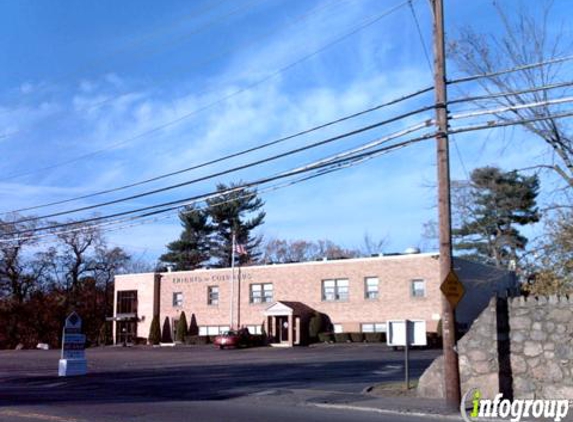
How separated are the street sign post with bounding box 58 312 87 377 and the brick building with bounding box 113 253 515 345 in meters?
26.6

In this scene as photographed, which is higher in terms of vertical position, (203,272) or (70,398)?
(203,272)

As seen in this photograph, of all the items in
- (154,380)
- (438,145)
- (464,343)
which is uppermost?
(438,145)

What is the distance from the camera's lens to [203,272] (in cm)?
6247

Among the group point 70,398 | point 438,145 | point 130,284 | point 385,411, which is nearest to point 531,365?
point 385,411

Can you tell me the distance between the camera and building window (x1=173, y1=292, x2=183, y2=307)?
210 feet

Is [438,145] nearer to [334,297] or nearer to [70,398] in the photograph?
[70,398]

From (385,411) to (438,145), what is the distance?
19.6 feet

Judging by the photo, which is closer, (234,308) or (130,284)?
(234,308)

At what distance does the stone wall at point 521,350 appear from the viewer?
15.2 meters

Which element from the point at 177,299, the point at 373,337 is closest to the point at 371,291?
the point at 373,337

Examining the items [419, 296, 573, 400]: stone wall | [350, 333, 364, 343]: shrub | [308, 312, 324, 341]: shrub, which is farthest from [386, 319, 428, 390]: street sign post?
[308, 312, 324, 341]: shrub

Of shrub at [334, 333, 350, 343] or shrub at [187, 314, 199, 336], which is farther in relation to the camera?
shrub at [187, 314, 199, 336]

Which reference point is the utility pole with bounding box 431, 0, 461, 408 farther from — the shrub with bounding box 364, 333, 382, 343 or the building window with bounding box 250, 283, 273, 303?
the building window with bounding box 250, 283, 273, 303

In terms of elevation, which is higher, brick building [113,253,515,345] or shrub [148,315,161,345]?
brick building [113,253,515,345]
